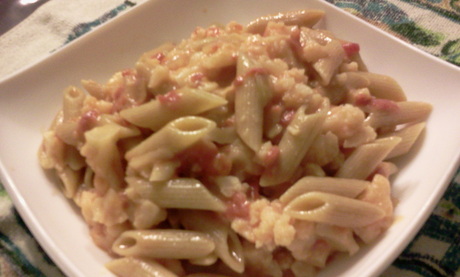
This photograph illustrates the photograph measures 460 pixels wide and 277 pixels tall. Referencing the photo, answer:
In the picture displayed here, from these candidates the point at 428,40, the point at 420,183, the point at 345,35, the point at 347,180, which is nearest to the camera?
the point at 347,180

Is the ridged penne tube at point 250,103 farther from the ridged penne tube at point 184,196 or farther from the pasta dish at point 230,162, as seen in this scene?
the ridged penne tube at point 184,196

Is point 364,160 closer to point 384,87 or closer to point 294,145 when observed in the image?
point 294,145

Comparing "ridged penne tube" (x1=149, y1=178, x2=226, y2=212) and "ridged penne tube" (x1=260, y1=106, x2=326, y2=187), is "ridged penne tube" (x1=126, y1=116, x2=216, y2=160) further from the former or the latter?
"ridged penne tube" (x1=260, y1=106, x2=326, y2=187)

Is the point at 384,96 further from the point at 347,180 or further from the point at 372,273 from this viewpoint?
the point at 372,273

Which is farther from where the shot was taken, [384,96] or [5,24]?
[5,24]

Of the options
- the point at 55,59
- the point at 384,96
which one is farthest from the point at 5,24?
the point at 384,96

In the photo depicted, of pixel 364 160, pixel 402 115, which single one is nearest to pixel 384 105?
pixel 402 115

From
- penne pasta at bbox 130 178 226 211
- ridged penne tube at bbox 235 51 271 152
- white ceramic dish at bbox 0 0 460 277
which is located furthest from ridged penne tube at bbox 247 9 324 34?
penne pasta at bbox 130 178 226 211
